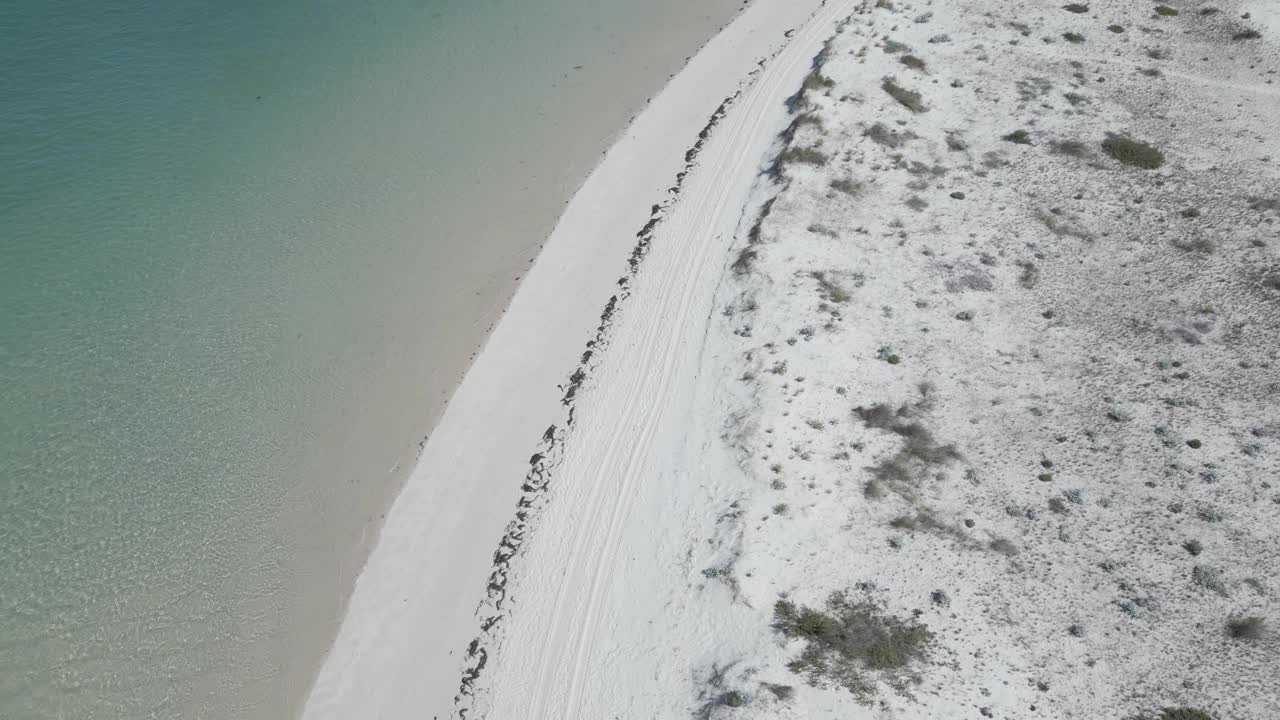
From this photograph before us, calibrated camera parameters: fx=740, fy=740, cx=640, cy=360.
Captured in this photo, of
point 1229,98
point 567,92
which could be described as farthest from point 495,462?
point 1229,98

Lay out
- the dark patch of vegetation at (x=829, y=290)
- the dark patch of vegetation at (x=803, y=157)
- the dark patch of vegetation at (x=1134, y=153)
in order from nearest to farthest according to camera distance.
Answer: the dark patch of vegetation at (x=829, y=290) < the dark patch of vegetation at (x=1134, y=153) < the dark patch of vegetation at (x=803, y=157)

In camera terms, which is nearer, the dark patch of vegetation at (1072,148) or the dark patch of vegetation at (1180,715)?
the dark patch of vegetation at (1180,715)

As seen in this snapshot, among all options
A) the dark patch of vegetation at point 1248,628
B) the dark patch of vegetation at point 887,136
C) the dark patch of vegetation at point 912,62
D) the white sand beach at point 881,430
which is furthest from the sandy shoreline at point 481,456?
the dark patch of vegetation at point 1248,628

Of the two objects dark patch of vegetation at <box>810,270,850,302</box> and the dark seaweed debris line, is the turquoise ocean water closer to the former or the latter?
the dark seaweed debris line

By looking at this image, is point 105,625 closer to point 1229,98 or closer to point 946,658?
point 946,658

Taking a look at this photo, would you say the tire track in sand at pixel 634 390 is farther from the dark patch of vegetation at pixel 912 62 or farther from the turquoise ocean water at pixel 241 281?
the dark patch of vegetation at pixel 912 62

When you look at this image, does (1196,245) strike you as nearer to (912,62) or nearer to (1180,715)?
(912,62)

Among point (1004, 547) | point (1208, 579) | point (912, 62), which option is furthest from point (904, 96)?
point (1208, 579)
